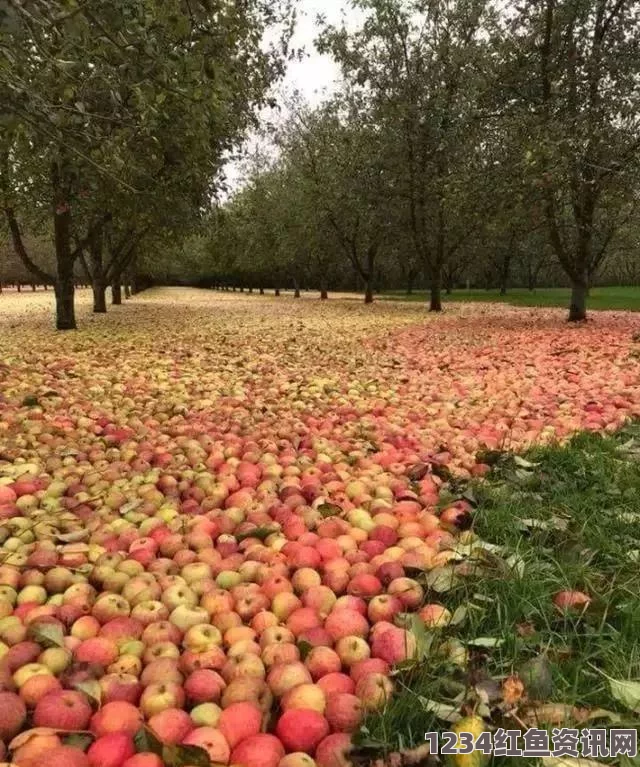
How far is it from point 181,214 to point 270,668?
13.3m

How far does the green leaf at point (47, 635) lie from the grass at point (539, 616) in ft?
3.59

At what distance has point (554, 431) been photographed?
4.74 meters

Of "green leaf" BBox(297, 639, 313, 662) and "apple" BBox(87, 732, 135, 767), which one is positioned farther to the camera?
"green leaf" BBox(297, 639, 313, 662)

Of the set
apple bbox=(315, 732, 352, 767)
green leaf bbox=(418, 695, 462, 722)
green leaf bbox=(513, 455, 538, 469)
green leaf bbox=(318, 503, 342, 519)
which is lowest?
apple bbox=(315, 732, 352, 767)

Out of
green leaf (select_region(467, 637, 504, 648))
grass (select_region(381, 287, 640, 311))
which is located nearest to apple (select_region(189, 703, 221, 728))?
green leaf (select_region(467, 637, 504, 648))

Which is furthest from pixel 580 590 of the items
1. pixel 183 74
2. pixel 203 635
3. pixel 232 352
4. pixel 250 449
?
pixel 232 352

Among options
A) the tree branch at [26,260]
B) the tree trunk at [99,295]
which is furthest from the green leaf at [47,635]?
the tree trunk at [99,295]

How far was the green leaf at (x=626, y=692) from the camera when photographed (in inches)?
69.5

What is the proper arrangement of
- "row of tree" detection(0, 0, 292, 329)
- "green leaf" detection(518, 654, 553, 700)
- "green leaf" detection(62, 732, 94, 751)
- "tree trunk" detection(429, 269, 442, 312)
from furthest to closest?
1. "tree trunk" detection(429, 269, 442, 312)
2. "row of tree" detection(0, 0, 292, 329)
3. "green leaf" detection(518, 654, 553, 700)
4. "green leaf" detection(62, 732, 94, 751)

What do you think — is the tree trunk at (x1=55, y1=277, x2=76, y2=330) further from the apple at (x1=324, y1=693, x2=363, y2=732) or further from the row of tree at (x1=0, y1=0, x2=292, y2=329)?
the apple at (x1=324, y1=693, x2=363, y2=732)

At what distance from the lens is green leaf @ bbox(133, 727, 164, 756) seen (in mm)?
1588

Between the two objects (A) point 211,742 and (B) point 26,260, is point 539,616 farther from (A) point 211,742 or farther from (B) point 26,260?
(B) point 26,260

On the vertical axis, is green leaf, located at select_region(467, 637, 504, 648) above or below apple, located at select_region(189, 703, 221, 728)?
above

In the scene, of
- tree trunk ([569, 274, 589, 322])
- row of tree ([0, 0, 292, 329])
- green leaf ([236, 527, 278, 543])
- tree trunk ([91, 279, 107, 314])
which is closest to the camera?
green leaf ([236, 527, 278, 543])
